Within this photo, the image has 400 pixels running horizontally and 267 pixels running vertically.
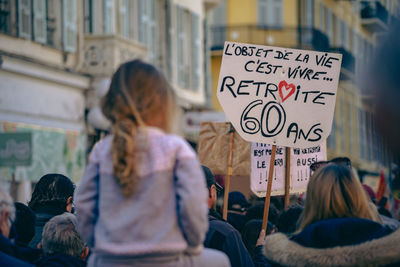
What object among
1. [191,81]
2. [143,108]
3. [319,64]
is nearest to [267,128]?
[319,64]

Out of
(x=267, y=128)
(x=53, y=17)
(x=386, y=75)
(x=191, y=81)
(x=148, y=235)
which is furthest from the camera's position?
(x=191, y=81)

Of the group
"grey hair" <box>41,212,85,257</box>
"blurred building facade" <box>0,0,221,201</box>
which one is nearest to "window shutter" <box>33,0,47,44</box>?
"blurred building facade" <box>0,0,221,201</box>

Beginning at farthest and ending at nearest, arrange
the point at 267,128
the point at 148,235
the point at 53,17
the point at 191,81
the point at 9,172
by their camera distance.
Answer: the point at 191,81, the point at 53,17, the point at 9,172, the point at 267,128, the point at 148,235

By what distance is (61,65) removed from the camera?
1998 cm

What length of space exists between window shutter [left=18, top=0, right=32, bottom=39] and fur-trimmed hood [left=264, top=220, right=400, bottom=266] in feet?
46.1

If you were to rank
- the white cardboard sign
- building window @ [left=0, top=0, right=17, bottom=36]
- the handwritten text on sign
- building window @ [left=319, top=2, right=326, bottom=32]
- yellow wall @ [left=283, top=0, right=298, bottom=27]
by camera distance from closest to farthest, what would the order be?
1. the handwritten text on sign
2. the white cardboard sign
3. building window @ [left=0, top=0, right=17, bottom=36]
4. yellow wall @ [left=283, top=0, right=298, bottom=27]
5. building window @ [left=319, top=2, right=326, bottom=32]

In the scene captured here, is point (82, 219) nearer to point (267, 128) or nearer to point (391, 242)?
point (391, 242)

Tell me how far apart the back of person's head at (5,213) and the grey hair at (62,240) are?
68 cm

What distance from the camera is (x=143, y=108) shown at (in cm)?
409

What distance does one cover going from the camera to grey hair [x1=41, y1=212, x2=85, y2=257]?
5.37 meters

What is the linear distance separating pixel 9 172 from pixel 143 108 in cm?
1298

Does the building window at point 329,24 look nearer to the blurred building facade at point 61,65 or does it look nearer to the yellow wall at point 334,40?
the yellow wall at point 334,40

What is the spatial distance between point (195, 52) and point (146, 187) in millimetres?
25072

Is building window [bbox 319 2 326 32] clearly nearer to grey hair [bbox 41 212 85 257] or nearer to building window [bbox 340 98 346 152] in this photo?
building window [bbox 340 98 346 152]
